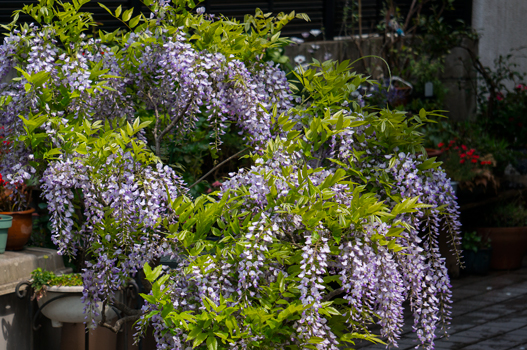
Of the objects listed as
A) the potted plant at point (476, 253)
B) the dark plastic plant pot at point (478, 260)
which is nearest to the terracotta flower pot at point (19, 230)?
the potted plant at point (476, 253)

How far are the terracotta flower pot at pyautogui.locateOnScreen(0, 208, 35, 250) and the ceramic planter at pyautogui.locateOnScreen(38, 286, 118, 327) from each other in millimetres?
500

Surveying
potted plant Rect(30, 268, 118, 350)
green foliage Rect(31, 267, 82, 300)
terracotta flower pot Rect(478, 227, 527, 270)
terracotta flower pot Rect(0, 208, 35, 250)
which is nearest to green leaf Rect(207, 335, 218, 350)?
potted plant Rect(30, 268, 118, 350)

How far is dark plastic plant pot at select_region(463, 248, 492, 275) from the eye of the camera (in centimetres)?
774

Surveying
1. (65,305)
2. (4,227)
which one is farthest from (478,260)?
(4,227)

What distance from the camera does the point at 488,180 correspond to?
766cm

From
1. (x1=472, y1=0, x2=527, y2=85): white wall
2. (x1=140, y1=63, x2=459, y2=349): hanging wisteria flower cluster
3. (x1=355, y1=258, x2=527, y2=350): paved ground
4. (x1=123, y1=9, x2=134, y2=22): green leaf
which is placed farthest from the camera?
(x1=472, y1=0, x2=527, y2=85): white wall

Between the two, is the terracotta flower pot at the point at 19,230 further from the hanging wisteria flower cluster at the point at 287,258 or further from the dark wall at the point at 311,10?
the dark wall at the point at 311,10

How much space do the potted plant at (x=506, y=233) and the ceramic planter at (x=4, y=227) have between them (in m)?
5.15

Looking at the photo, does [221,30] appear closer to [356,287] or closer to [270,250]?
[270,250]

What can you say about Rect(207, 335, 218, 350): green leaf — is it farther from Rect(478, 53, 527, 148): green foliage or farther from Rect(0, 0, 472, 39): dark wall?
Rect(478, 53, 527, 148): green foliage

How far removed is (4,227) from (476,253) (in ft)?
16.8

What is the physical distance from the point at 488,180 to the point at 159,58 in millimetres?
5158

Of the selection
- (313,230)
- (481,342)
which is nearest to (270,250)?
(313,230)

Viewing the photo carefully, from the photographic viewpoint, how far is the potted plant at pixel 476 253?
25.0ft
